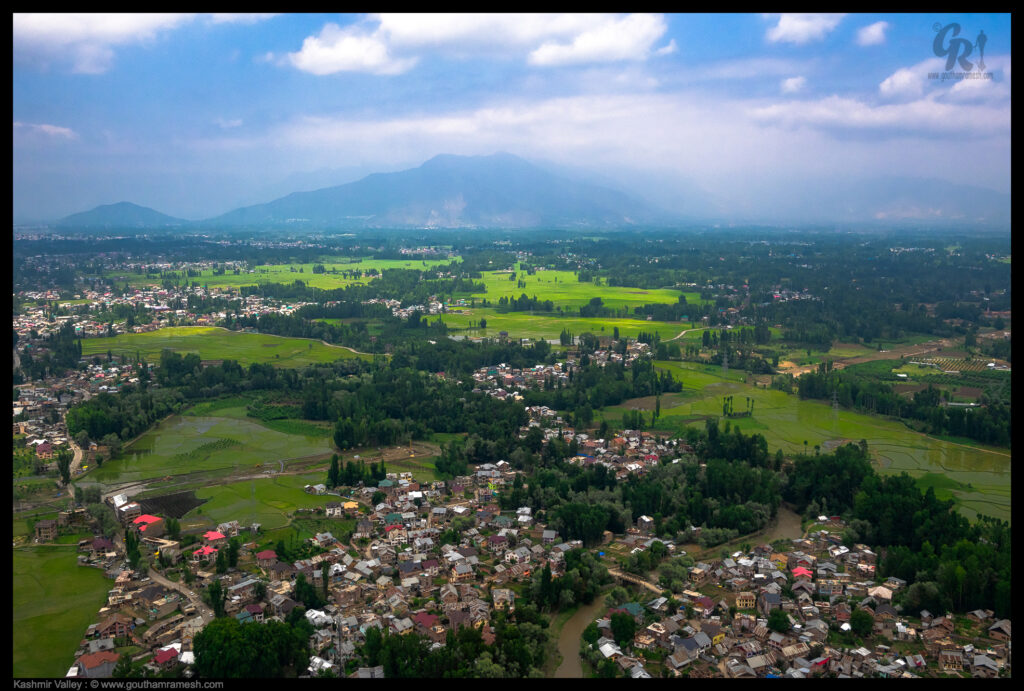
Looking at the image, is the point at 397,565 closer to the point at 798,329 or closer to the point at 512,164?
the point at 798,329

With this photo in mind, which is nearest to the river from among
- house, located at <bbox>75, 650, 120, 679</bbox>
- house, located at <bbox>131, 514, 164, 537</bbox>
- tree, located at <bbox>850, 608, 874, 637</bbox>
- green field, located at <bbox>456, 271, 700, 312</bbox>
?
tree, located at <bbox>850, 608, 874, 637</bbox>

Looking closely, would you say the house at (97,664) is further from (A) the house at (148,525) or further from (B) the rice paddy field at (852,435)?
(B) the rice paddy field at (852,435)

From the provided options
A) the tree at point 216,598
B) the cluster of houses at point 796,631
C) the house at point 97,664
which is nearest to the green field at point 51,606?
the house at point 97,664

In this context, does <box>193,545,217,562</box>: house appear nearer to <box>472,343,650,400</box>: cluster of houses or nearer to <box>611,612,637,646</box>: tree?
<box>611,612,637,646</box>: tree

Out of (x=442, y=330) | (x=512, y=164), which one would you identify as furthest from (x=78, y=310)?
(x=512, y=164)

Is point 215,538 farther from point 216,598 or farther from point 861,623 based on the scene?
point 861,623

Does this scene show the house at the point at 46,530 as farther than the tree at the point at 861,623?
Yes
